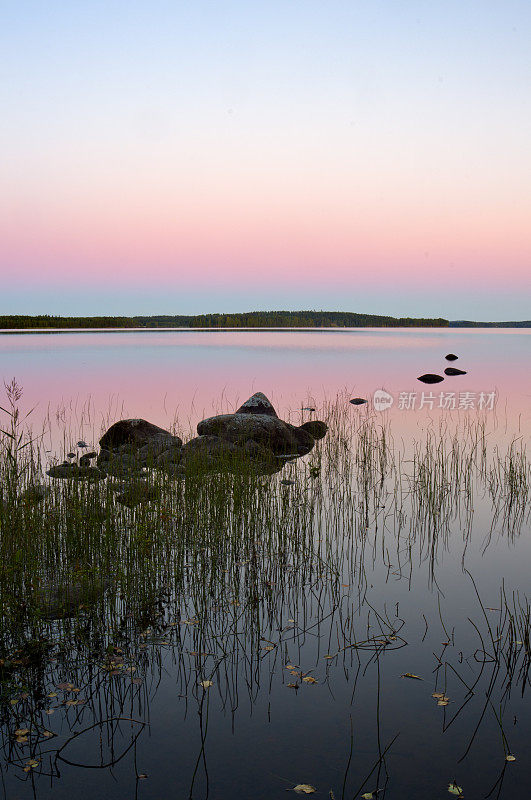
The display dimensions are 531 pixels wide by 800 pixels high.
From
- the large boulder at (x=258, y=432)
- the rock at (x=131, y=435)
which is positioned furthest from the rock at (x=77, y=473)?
the large boulder at (x=258, y=432)

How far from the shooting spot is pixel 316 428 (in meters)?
16.5

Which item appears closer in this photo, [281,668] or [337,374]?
[281,668]

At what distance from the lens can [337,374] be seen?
123 ft

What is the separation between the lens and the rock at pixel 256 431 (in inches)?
549

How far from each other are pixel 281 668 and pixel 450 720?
4.36 feet

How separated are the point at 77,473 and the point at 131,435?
5.10 metres

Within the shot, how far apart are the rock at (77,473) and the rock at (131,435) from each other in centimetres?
328

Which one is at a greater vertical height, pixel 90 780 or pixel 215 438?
pixel 215 438

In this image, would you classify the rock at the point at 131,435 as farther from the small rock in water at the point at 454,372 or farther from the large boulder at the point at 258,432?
→ the small rock in water at the point at 454,372

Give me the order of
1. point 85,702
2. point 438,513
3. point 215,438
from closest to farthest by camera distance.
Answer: point 85,702 → point 438,513 → point 215,438

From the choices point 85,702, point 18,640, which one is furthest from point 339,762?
point 18,640

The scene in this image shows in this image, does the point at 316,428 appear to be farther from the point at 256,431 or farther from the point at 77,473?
the point at 77,473

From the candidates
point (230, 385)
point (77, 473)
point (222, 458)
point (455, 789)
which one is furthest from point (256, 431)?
point (230, 385)

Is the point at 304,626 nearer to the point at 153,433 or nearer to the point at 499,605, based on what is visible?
the point at 499,605
